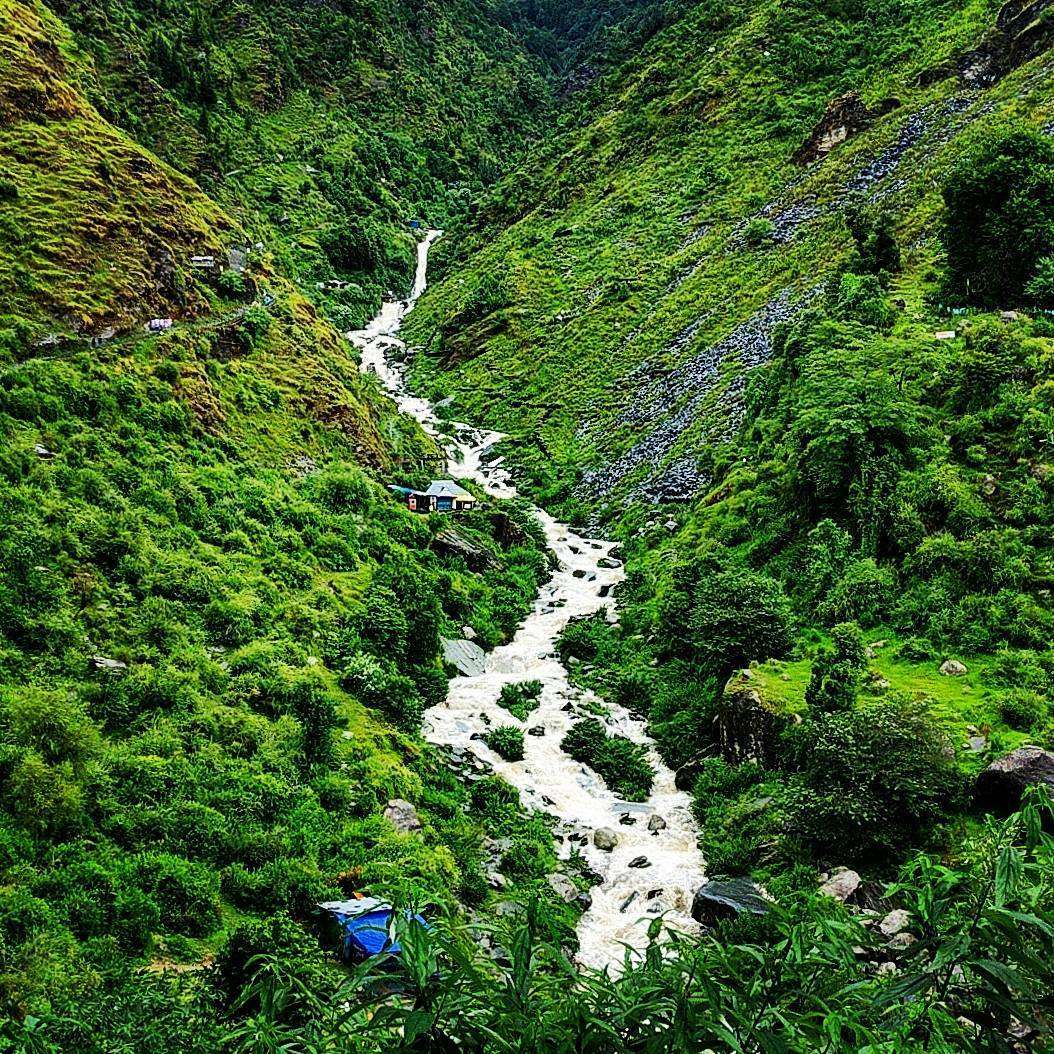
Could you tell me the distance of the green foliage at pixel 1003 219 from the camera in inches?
1387

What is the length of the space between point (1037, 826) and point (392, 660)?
26.9 m

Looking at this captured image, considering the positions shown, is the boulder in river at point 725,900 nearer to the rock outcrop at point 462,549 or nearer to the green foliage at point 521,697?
the green foliage at point 521,697

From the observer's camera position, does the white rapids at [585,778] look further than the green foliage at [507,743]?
No

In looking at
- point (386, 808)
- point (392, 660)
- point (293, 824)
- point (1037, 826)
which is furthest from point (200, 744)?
point (1037, 826)

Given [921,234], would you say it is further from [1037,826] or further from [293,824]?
[1037,826]

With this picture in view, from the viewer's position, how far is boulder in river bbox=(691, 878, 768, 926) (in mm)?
18547

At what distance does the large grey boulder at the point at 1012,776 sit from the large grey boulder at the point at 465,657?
→ 66.1 ft

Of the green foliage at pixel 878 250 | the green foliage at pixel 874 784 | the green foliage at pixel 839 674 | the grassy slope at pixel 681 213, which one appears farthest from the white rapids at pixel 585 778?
the green foliage at pixel 878 250

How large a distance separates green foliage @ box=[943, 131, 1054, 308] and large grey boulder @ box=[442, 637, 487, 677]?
28.8 metres

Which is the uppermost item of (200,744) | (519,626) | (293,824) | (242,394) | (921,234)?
(242,394)

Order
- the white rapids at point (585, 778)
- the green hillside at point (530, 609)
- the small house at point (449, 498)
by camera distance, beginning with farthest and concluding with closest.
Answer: the small house at point (449, 498)
the white rapids at point (585, 778)
the green hillside at point (530, 609)

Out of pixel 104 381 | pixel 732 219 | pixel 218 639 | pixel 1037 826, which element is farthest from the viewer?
pixel 732 219

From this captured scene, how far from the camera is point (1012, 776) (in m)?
17.2

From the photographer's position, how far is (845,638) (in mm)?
24031
